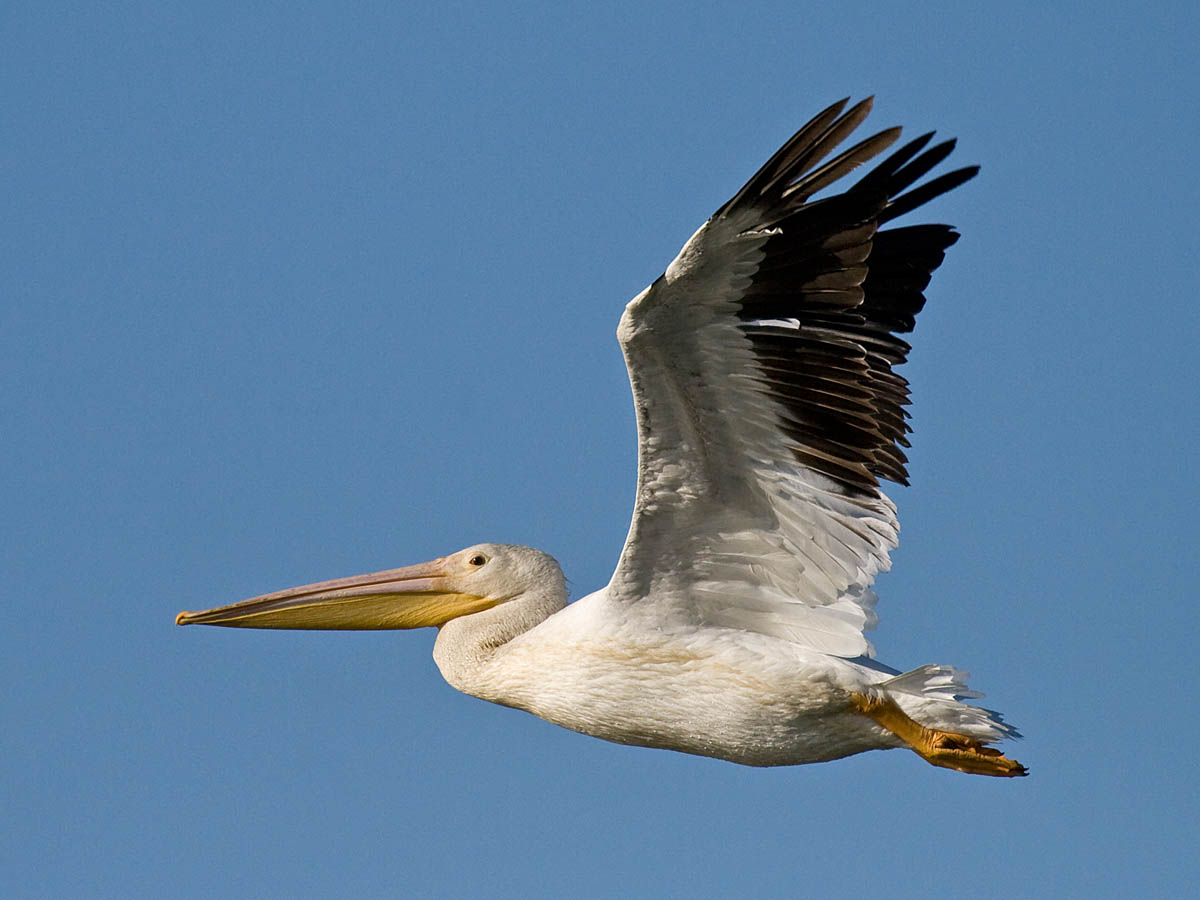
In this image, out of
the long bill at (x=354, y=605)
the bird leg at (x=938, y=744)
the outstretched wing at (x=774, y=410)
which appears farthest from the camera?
the long bill at (x=354, y=605)

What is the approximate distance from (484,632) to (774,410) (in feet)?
8.44

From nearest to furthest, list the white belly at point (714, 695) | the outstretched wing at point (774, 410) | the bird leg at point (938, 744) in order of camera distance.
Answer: the outstretched wing at point (774, 410), the bird leg at point (938, 744), the white belly at point (714, 695)

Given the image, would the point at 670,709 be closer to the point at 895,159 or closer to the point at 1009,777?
the point at 1009,777

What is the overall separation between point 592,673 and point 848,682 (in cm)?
137

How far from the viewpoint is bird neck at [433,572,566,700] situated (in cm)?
994

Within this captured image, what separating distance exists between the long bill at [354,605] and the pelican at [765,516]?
1.64ft

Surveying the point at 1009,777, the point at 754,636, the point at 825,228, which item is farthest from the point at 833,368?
the point at 1009,777

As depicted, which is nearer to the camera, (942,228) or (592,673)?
(592,673)

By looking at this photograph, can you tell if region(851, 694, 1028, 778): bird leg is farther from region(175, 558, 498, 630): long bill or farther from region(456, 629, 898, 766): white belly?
region(175, 558, 498, 630): long bill

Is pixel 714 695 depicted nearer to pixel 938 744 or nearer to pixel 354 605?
pixel 938 744

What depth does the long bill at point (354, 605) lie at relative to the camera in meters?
10.7

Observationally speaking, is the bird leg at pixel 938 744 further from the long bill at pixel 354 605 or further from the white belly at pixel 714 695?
the long bill at pixel 354 605

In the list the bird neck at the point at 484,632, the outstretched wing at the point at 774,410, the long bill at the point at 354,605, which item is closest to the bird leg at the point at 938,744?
the outstretched wing at the point at 774,410

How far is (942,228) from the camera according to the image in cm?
1034
